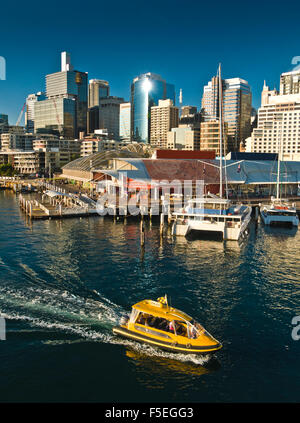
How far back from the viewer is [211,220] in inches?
2335

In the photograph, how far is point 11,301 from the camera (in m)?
31.5

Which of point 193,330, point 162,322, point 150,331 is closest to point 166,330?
point 162,322

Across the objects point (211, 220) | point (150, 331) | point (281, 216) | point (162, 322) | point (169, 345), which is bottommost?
point (169, 345)

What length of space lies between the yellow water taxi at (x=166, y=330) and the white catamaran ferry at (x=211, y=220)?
32.9 meters

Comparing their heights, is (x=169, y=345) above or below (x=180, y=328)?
below

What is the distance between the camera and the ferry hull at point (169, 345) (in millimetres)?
23828

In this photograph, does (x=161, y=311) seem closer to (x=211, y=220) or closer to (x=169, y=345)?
(x=169, y=345)

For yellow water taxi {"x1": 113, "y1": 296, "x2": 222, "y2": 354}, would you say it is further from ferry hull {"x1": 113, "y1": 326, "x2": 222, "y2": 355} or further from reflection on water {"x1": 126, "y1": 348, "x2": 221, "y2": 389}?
reflection on water {"x1": 126, "y1": 348, "x2": 221, "y2": 389}

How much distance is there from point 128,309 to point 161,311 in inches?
210

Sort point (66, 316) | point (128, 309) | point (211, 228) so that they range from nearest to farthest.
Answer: point (66, 316), point (128, 309), point (211, 228)

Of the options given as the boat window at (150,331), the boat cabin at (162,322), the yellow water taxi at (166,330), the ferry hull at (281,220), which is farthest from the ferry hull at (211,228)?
the boat window at (150,331)

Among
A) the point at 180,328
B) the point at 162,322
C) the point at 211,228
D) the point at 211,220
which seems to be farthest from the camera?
Answer: the point at 211,220

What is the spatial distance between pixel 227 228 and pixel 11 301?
117 feet
